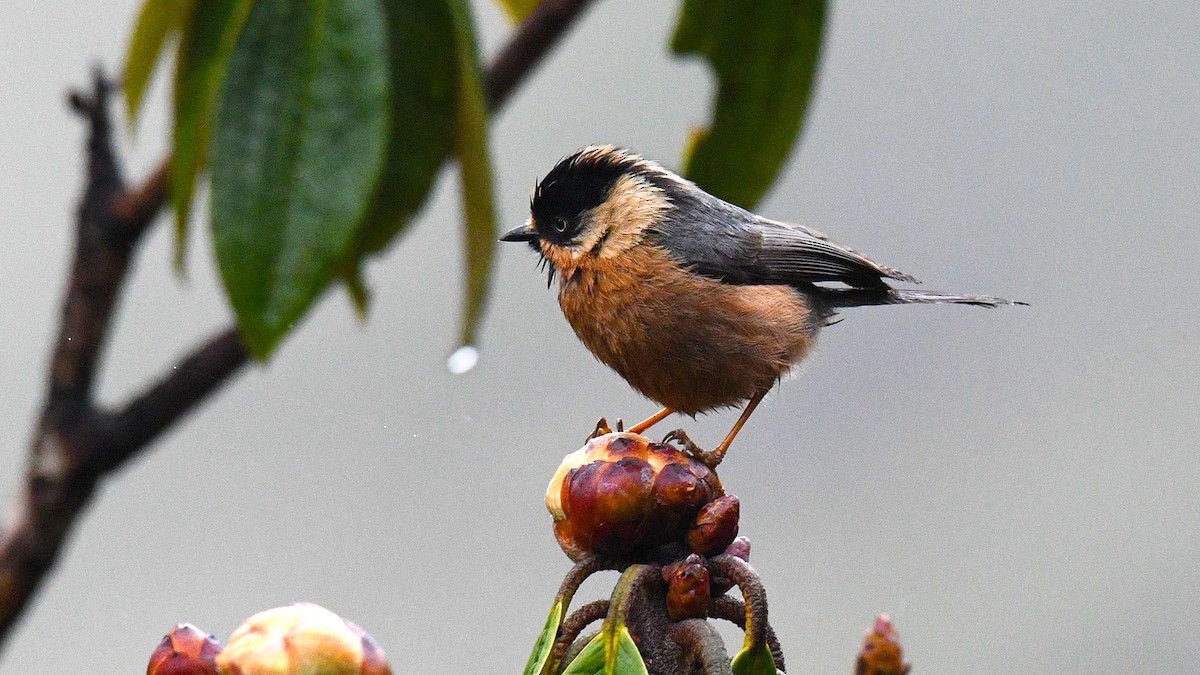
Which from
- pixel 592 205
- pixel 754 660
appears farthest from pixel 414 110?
pixel 754 660

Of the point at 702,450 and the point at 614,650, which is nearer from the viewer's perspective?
the point at 614,650

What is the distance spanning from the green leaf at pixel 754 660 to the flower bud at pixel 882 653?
0.07 meters

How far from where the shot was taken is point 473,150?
5.45 feet

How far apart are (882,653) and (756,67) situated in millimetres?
1011

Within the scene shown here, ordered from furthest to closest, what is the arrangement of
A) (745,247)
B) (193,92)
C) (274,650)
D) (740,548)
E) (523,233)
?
(745,247)
(523,233)
(193,92)
(740,548)
(274,650)

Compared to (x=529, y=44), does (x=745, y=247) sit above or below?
below

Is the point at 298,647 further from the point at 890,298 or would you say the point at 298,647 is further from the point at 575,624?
the point at 890,298

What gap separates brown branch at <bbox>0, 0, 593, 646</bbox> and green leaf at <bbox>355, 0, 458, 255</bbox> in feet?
1.13

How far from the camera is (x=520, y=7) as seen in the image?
7.25 ft

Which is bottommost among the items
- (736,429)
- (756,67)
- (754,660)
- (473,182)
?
(736,429)

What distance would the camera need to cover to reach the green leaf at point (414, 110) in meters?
1.61

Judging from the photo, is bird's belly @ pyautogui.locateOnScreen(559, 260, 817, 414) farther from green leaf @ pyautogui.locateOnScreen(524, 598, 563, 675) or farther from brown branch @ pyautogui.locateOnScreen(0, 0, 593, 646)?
green leaf @ pyautogui.locateOnScreen(524, 598, 563, 675)

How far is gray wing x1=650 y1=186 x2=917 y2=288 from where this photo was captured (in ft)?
7.12

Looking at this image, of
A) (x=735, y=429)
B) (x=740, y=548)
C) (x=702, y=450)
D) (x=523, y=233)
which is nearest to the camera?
(x=740, y=548)
